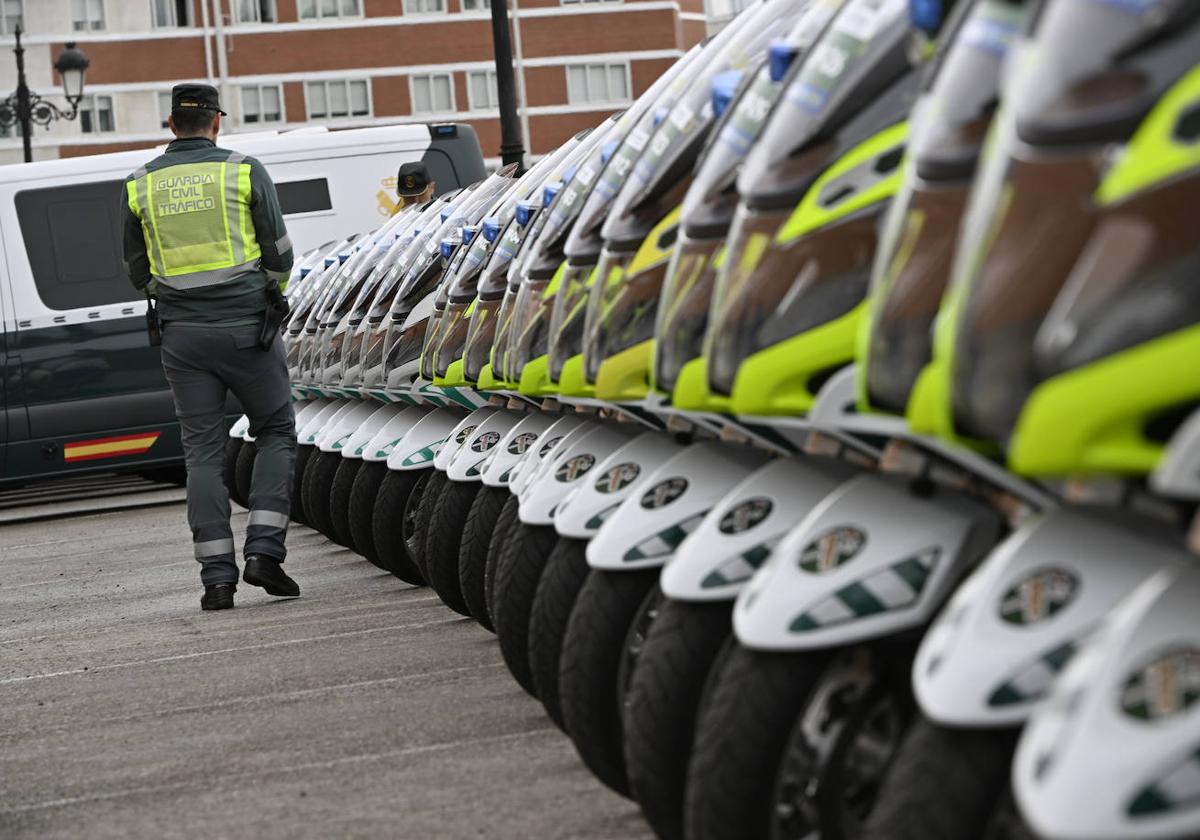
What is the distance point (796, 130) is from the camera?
3920 millimetres

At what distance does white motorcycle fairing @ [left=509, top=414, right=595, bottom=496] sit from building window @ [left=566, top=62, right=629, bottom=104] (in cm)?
7225

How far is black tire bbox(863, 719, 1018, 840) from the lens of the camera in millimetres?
2803

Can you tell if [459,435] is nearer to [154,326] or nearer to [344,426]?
[154,326]

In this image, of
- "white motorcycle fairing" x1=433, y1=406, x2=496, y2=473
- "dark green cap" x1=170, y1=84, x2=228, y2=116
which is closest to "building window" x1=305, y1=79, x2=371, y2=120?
"dark green cap" x1=170, y1=84, x2=228, y2=116

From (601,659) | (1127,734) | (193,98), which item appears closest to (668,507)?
(601,659)

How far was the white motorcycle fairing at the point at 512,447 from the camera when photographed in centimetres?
665

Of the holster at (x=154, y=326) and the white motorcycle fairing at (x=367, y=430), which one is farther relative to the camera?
the white motorcycle fairing at (x=367, y=430)

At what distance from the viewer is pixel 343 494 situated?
33.8 ft

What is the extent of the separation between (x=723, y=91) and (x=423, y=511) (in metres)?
3.89

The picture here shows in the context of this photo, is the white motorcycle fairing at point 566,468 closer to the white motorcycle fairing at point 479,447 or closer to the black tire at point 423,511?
the white motorcycle fairing at point 479,447

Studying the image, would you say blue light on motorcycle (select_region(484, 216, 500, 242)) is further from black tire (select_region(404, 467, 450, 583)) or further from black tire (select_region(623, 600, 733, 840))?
black tire (select_region(623, 600, 733, 840))

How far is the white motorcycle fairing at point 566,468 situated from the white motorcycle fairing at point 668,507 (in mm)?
764

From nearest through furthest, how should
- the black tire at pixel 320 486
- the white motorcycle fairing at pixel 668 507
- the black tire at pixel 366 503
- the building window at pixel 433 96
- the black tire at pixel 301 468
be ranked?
the white motorcycle fairing at pixel 668 507
the black tire at pixel 366 503
the black tire at pixel 320 486
the black tire at pixel 301 468
the building window at pixel 433 96

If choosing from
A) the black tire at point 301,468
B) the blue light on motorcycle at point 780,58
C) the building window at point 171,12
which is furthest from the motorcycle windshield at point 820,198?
the building window at point 171,12
